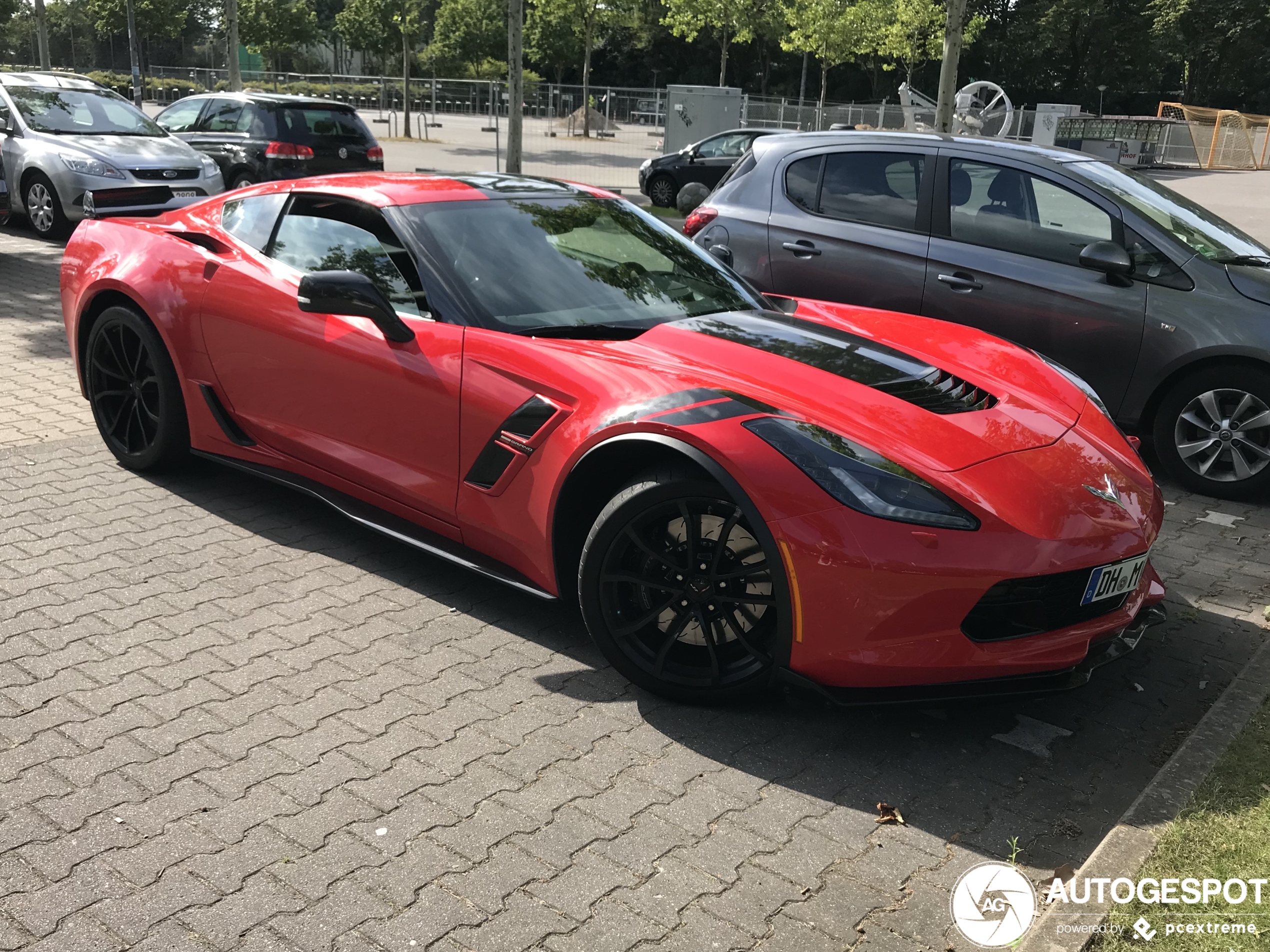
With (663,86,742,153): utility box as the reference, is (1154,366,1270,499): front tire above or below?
below

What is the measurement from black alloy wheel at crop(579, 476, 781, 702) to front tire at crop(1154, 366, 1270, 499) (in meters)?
3.66

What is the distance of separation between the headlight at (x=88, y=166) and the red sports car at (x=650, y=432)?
26.8 feet

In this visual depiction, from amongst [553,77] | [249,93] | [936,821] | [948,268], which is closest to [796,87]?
[553,77]

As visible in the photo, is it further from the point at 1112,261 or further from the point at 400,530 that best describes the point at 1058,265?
the point at 400,530

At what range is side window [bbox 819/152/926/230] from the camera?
22.4 ft

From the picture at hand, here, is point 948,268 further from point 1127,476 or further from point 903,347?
point 1127,476

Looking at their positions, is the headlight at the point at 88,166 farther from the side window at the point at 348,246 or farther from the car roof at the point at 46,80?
the side window at the point at 348,246

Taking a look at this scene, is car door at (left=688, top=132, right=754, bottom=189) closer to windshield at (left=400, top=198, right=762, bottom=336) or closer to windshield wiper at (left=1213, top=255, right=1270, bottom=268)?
windshield wiper at (left=1213, top=255, right=1270, bottom=268)

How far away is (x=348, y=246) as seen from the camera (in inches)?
176

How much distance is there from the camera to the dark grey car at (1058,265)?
5.84 meters

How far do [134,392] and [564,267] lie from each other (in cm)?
229

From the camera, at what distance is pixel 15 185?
1282 centimetres

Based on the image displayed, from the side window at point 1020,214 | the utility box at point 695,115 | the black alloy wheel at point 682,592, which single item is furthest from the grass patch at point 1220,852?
the utility box at point 695,115

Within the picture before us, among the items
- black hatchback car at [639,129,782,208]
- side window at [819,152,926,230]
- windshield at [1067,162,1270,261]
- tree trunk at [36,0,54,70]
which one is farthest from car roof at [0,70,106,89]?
tree trunk at [36,0,54,70]
